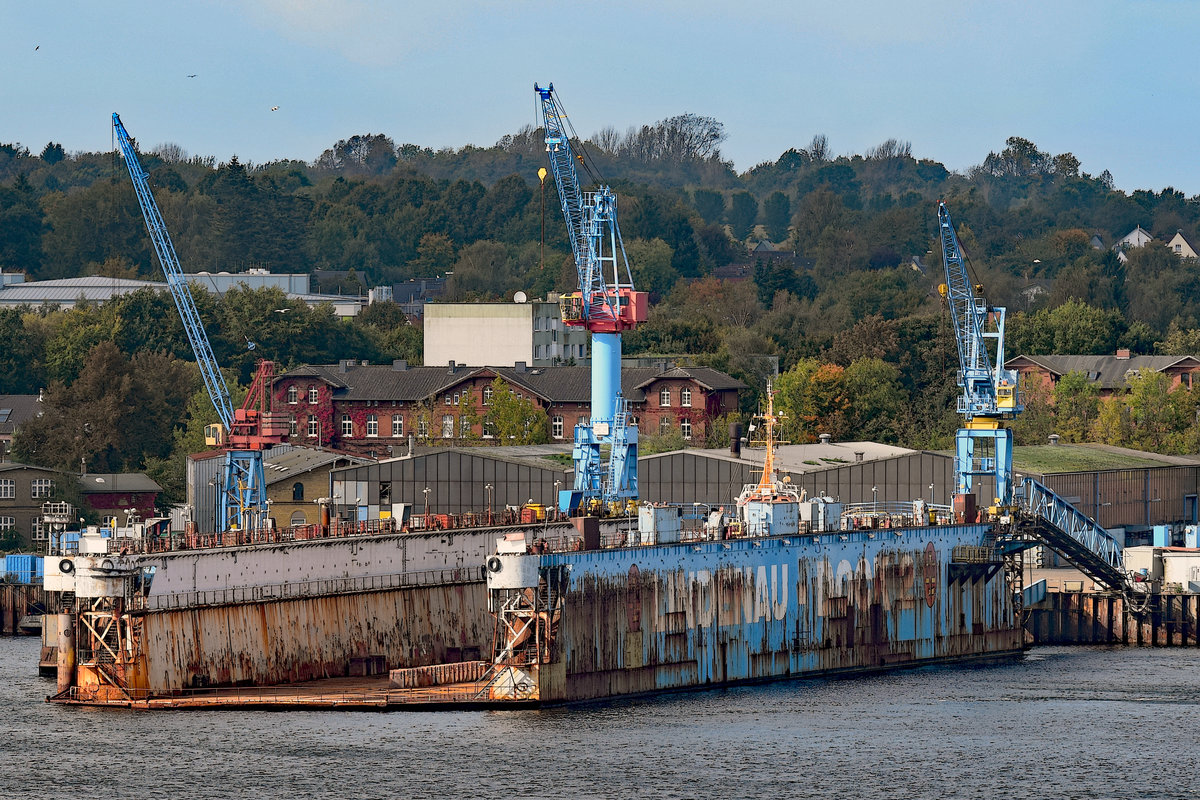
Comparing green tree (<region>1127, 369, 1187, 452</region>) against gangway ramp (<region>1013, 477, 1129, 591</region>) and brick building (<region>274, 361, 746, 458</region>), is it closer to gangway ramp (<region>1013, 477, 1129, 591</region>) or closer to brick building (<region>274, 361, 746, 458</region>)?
brick building (<region>274, 361, 746, 458</region>)

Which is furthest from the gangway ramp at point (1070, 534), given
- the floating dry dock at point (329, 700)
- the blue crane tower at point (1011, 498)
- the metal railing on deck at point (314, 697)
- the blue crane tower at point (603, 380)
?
the metal railing on deck at point (314, 697)

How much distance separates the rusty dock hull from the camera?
294 ft

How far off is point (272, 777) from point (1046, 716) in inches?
1284

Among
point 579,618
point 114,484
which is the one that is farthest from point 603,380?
point 114,484

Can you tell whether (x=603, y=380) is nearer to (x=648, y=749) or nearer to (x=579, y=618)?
(x=579, y=618)

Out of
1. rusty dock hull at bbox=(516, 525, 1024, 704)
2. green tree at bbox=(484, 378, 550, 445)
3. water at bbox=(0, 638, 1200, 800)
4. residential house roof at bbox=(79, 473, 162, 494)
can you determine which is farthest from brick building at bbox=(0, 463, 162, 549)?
rusty dock hull at bbox=(516, 525, 1024, 704)

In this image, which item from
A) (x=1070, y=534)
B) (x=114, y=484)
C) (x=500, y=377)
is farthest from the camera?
(x=500, y=377)

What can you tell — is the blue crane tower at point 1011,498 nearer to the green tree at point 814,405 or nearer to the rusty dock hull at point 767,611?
the rusty dock hull at point 767,611

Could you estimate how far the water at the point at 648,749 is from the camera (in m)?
75.9

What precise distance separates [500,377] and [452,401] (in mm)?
5010

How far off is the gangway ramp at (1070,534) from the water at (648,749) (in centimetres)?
2204

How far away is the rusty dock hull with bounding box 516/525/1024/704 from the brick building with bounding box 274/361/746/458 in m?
72.1

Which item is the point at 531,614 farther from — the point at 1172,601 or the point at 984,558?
the point at 1172,601

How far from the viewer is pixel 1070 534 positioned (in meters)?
122
